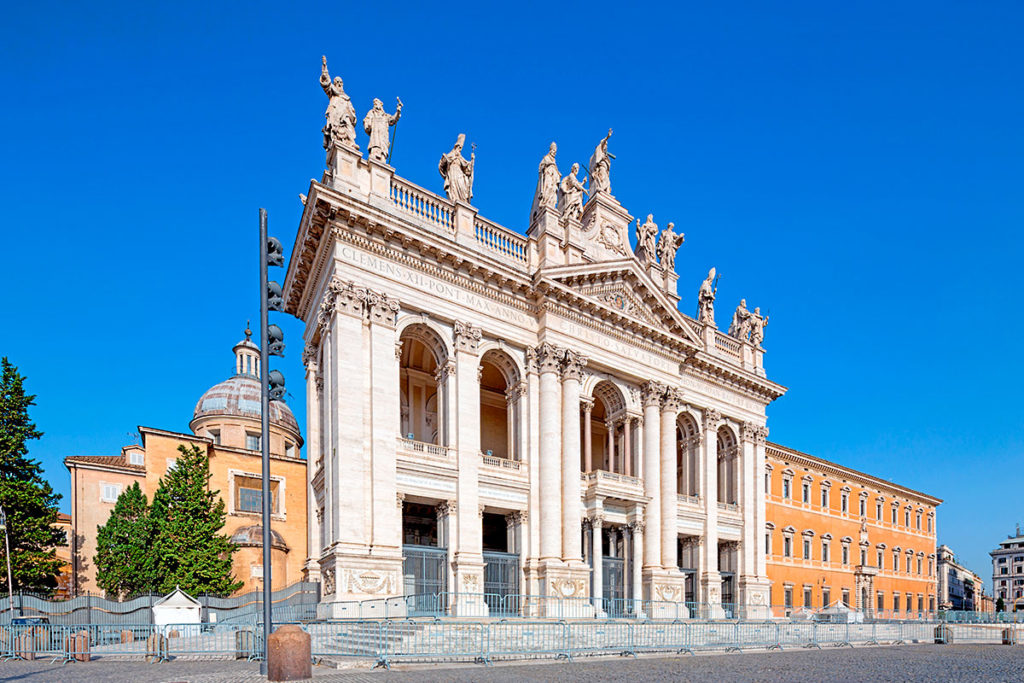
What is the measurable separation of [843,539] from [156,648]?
44.2m

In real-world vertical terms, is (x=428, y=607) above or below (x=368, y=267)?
below

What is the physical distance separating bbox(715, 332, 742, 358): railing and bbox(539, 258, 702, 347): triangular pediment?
14.7 ft

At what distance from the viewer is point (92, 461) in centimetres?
A: 4162

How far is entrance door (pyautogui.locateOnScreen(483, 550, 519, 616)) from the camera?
26.8 metres

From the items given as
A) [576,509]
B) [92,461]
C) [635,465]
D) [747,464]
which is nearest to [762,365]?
[747,464]

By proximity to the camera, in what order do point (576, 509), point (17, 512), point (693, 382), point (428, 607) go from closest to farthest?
point (428, 607) < point (576, 509) < point (17, 512) < point (693, 382)

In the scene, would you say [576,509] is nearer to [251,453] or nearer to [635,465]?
[635,465]

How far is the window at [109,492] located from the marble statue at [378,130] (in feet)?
81.0

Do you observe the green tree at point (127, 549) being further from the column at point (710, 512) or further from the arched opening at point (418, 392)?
the column at point (710, 512)

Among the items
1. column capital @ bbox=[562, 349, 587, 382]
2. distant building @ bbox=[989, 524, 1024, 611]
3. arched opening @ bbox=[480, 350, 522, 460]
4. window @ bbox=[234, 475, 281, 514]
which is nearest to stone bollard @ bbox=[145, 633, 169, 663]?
arched opening @ bbox=[480, 350, 522, 460]

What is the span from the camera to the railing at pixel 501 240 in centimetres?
2905

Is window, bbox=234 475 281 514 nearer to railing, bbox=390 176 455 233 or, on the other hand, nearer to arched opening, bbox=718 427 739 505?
railing, bbox=390 176 455 233

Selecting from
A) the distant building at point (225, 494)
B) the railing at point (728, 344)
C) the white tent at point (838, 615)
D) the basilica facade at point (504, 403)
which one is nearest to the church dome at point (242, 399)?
the distant building at point (225, 494)

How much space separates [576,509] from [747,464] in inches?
572
